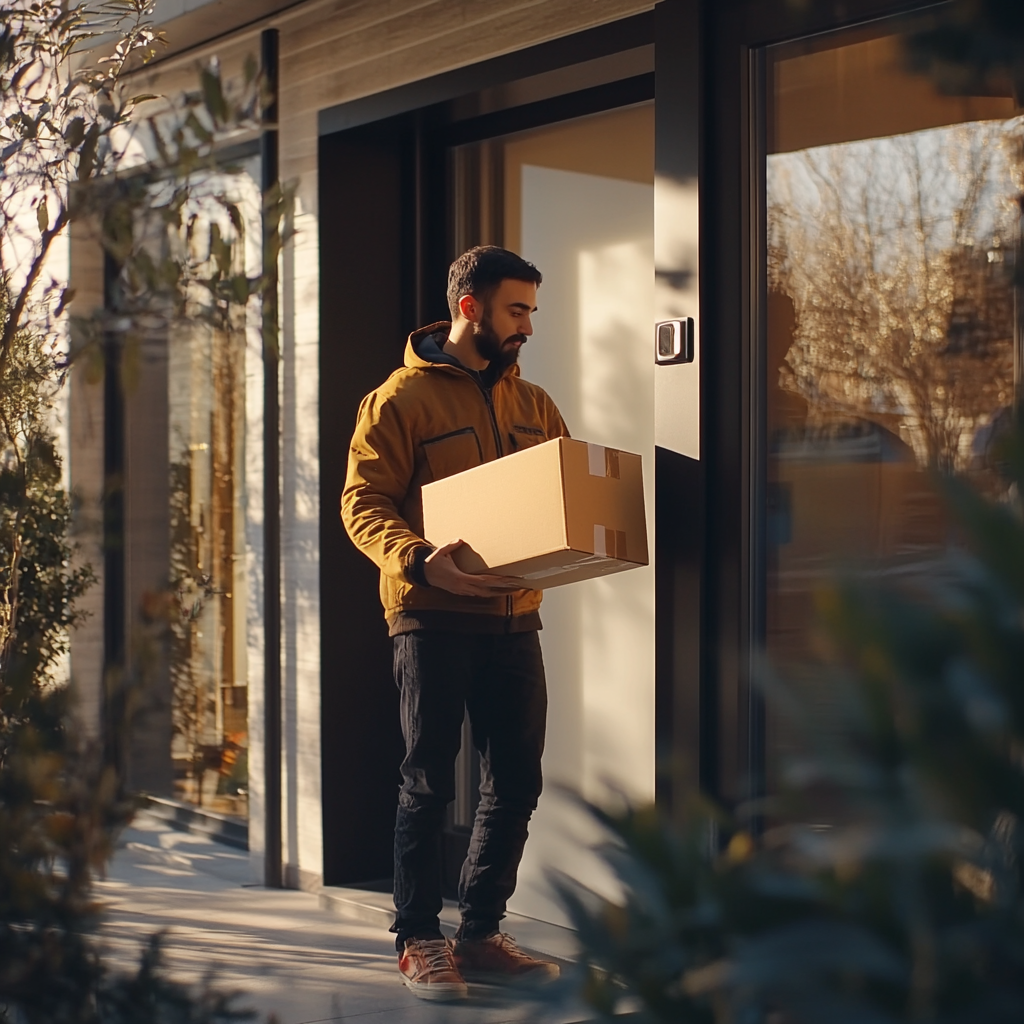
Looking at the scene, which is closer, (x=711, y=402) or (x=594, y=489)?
(x=594, y=489)

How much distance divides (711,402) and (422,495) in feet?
2.55

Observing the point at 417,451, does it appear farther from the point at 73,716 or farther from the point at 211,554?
the point at 211,554

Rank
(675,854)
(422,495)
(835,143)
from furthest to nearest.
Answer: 1. (422,495)
2. (835,143)
3. (675,854)

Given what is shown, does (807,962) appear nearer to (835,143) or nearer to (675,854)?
(675,854)

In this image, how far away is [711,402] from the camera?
3965 mm

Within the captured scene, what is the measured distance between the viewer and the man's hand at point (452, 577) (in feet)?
12.5

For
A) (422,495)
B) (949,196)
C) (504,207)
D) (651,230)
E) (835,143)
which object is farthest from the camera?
(504,207)

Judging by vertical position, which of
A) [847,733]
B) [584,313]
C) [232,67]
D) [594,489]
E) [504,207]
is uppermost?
[232,67]

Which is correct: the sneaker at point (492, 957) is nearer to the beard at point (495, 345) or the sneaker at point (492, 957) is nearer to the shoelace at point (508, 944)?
the shoelace at point (508, 944)

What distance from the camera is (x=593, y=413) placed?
486 cm

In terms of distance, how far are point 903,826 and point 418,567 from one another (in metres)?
3.10

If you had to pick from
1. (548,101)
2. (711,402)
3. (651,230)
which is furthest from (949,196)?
(548,101)

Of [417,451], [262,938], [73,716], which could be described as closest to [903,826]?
[73,716]

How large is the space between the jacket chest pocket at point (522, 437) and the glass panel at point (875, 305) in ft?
2.28
